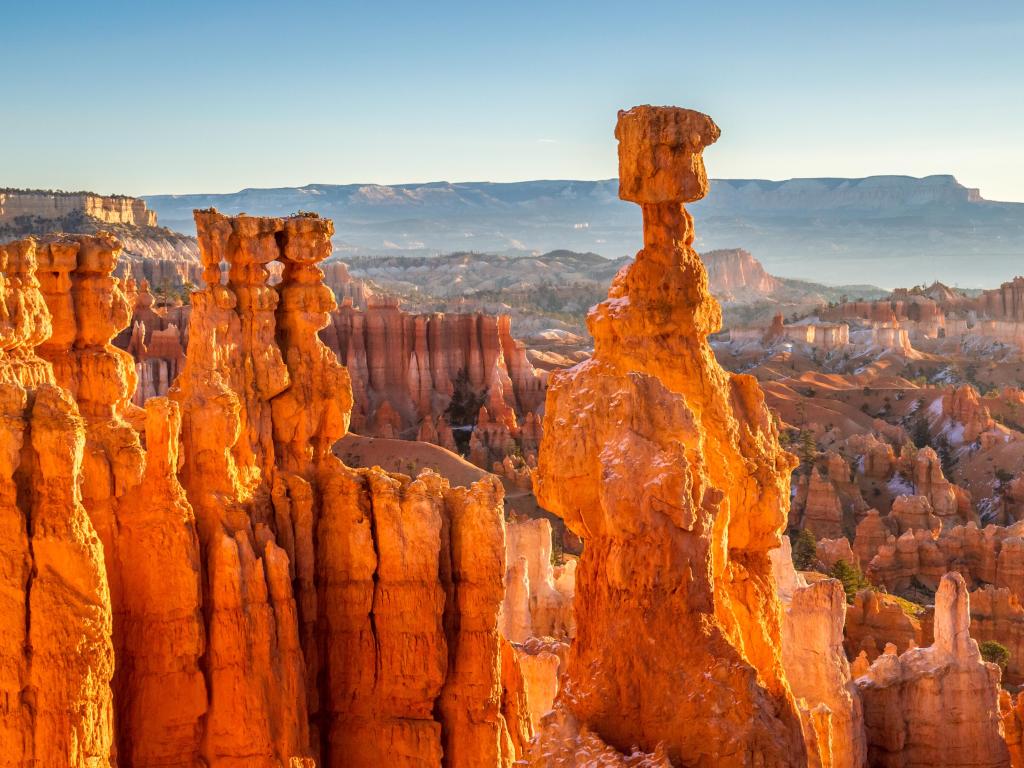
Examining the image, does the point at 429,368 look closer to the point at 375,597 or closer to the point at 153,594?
the point at 375,597

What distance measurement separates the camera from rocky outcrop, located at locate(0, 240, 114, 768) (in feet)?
33.8

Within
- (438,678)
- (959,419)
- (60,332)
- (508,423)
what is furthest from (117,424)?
(959,419)

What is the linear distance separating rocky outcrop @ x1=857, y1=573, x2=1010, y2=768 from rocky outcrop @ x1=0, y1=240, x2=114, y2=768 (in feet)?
25.6

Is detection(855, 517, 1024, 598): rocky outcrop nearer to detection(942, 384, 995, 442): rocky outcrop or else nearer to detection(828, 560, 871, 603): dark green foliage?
detection(828, 560, 871, 603): dark green foliage

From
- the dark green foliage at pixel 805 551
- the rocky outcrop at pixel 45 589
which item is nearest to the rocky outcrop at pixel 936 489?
the dark green foliage at pixel 805 551

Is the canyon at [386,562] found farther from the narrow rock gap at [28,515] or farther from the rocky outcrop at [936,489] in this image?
the rocky outcrop at [936,489]

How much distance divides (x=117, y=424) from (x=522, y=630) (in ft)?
32.6

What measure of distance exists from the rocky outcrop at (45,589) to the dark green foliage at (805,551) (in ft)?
85.5

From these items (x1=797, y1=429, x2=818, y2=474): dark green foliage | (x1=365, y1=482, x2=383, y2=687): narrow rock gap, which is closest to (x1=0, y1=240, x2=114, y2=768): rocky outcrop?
(x1=365, y1=482, x2=383, y2=687): narrow rock gap

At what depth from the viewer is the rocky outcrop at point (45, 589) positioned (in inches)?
405

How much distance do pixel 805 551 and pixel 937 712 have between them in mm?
22817

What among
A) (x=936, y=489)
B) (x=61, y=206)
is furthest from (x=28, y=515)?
(x=61, y=206)

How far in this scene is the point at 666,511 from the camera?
27.6 feet

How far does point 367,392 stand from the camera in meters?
54.5
